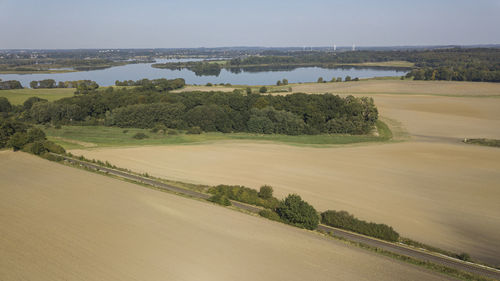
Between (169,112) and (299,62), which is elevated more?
(299,62)

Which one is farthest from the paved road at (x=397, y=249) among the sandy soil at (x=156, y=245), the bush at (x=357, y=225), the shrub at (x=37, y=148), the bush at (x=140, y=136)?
the bush at (x=140, y=136)

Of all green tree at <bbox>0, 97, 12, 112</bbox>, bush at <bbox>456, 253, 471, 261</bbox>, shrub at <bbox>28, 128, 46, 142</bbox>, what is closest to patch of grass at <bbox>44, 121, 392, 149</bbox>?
shrub at <bbox>28, 128, 46, 142</bbox>

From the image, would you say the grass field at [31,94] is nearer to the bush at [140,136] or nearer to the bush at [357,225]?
the bush at [140,136]

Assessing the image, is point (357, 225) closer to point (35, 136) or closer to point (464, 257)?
point (464, 257)

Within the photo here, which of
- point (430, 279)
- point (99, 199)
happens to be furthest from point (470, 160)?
point (99, 199)

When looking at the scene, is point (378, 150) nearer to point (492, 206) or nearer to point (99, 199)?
point (492, 206)

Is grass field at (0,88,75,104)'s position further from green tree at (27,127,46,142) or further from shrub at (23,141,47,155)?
shrub at (23,141,47,155)
